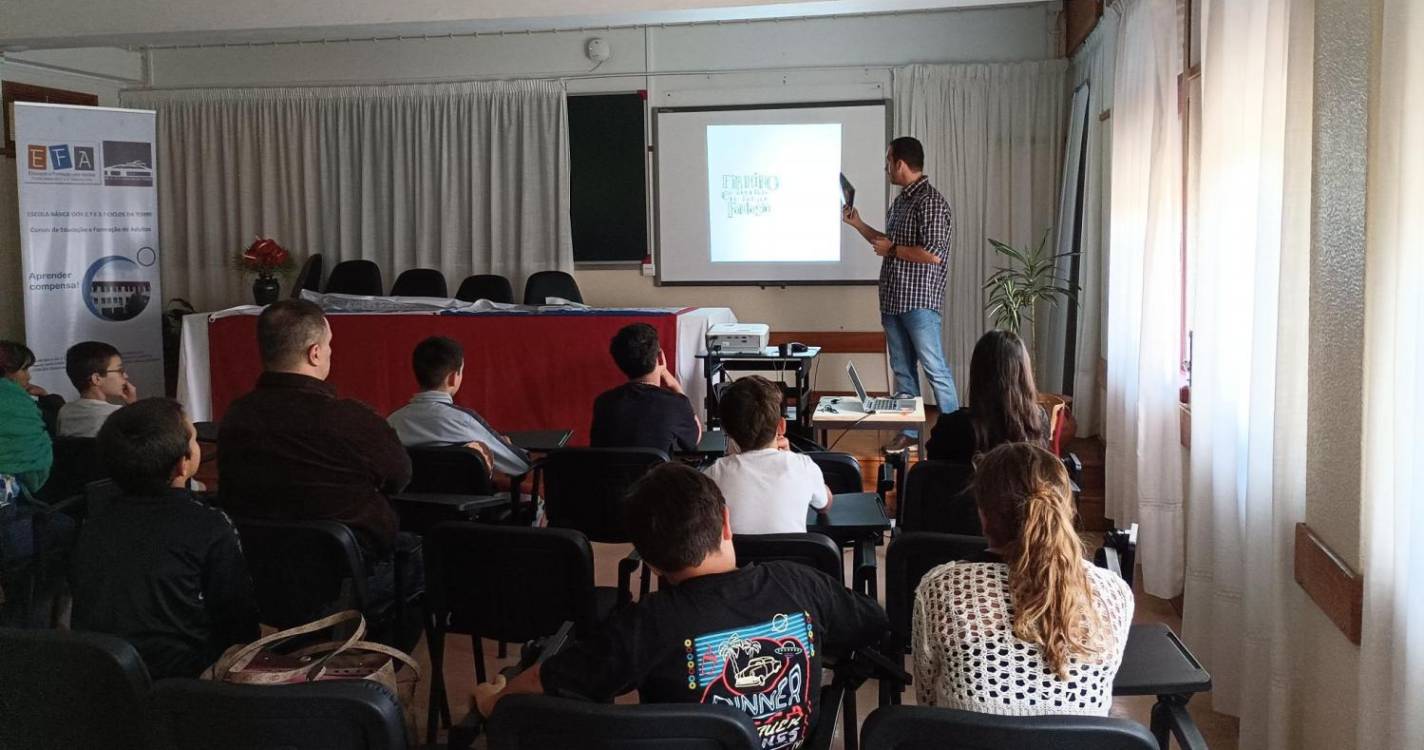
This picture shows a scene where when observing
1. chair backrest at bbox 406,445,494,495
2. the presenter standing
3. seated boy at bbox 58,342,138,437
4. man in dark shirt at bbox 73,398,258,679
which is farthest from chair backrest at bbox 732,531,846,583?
the presenter standing

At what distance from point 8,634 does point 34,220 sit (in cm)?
637

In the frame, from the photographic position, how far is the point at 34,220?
7.09m

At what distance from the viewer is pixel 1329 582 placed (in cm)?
216

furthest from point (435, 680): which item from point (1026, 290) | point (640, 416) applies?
point (1026, 290)

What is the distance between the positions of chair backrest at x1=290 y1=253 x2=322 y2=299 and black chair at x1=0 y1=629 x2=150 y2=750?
6.36 meters

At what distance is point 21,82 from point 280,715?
7.84 m

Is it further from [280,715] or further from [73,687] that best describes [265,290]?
[280,715]

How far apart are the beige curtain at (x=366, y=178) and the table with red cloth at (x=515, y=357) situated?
2093 mm

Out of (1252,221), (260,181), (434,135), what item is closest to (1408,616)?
(1252,221)

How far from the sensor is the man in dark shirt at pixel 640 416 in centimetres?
369

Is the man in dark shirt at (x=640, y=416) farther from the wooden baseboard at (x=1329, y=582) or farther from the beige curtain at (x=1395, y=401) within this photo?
the beige curtain at (x=1395, y=401)

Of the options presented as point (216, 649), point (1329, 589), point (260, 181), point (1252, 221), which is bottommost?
point (216, 649)

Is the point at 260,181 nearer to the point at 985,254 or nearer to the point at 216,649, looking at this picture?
the point at 985,254

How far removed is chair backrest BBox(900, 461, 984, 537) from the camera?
2.97m
